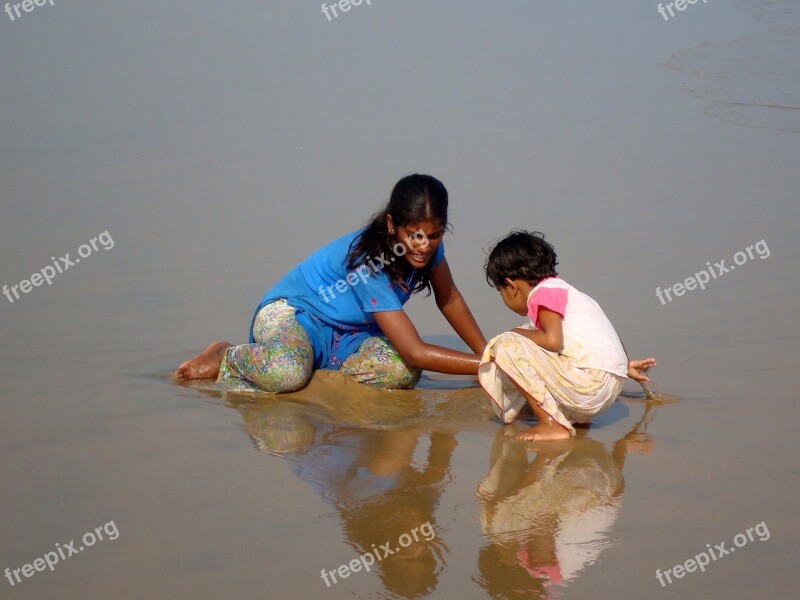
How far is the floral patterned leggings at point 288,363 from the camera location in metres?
4.29

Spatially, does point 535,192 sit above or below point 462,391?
above

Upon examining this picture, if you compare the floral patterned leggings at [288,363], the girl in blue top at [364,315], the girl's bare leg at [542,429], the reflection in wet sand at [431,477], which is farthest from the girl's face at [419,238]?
the girl's bare leg at [542,429]

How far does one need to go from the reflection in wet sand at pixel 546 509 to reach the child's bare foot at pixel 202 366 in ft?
4.85

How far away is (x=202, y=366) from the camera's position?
449 centimetres

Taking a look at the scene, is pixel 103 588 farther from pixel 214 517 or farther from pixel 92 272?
pixel 92 272

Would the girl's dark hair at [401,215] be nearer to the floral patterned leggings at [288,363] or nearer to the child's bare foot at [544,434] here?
the floral patterned leggings at [288,363]

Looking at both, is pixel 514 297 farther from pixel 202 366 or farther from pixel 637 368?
pixel 202 366

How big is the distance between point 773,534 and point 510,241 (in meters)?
1.65

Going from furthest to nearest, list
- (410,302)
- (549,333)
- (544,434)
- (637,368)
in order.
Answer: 1. (410,302)
2. (637,368)
3. (549,333)
4. (544,434)

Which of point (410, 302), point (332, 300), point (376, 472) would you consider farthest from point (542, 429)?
point (410, 302)

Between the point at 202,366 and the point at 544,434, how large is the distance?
1.71 metres

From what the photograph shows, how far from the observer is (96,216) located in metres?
6.62

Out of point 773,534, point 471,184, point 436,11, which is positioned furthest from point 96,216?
point 436,11

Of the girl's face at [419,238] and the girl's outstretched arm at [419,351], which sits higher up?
the girl's face at [419,238]
